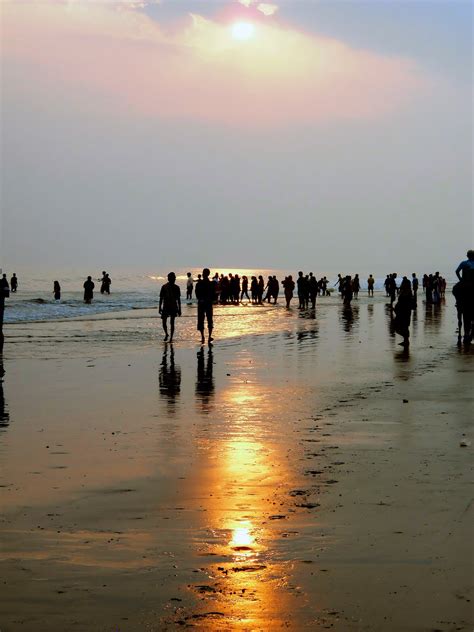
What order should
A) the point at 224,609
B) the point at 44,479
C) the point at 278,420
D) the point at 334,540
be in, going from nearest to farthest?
1. the point at 224,609
2. the point at 334,540
3. the point at 44,479
4. the point at 278,420

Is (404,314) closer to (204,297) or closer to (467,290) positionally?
(467,290)

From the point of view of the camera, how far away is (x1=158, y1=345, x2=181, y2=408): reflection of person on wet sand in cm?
1413

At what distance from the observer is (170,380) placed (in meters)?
16.3

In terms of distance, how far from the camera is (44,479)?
810 centimetres

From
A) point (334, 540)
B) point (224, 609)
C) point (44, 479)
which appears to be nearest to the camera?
point (224, 609)

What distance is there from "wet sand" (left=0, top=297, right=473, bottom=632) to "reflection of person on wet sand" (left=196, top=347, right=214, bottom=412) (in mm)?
100

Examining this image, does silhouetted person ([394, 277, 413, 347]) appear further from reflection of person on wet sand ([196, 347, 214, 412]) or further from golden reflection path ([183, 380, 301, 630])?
golden reflection path ([183, 380, 301, 630])

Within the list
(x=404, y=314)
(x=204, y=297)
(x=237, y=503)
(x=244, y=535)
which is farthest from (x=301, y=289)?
(x=244, y=535)

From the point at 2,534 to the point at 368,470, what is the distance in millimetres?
3401

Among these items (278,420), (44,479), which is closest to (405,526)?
(44,479)

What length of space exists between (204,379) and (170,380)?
62 cm

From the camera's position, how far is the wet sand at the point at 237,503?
4.96 metres

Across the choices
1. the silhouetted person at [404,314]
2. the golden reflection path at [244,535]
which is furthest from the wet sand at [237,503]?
the silhouetted person at [404,314]

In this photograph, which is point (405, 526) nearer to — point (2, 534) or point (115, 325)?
point (2, 534)
